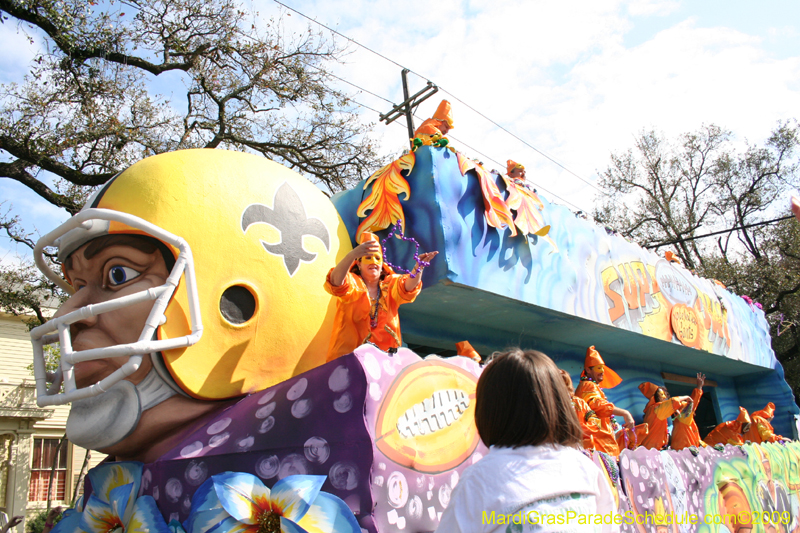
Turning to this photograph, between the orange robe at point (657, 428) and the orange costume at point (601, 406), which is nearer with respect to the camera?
the orange costume at point (601, 406)

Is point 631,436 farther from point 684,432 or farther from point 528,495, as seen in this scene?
point 528,495

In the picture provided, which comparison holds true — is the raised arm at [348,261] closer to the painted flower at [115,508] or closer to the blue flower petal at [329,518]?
the blue flower petal at [329,518]

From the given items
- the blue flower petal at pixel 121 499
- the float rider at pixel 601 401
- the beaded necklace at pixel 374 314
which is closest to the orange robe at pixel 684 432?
the float rider at pixel 601 401

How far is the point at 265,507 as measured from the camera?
2.90m

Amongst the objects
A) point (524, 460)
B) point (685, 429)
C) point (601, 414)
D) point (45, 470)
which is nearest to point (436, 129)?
point (601, 414)

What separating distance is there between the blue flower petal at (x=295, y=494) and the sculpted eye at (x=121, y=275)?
1.71 metres

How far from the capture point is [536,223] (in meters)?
6.30

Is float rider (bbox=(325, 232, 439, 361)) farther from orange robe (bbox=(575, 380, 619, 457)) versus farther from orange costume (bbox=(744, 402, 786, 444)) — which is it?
orange costume (bbox=(744, 402, 786, 444))

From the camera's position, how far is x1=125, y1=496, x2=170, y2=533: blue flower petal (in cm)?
317

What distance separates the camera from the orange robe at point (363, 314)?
13.3 ft

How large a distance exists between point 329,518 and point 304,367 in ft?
4.88

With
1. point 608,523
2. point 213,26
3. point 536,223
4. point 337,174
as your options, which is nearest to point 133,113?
point 213,26

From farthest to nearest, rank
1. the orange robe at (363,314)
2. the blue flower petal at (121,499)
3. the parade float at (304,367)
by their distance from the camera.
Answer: the orange robe at (363,314) < the blue flower petal at (121,499) < the parade float at (304,367)

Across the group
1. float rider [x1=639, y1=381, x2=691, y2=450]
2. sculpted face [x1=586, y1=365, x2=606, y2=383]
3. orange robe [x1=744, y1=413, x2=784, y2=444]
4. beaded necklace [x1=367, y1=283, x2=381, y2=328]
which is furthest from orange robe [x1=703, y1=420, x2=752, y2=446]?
beaded necklace [x1=367, y1=283, x2=381, y2=328]
